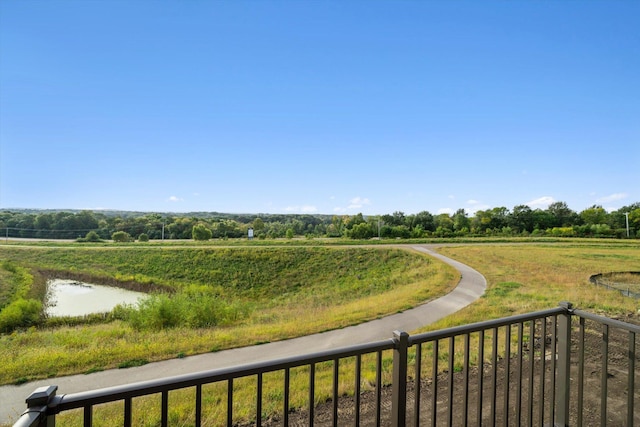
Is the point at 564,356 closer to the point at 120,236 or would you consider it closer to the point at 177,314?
the point at 177,314

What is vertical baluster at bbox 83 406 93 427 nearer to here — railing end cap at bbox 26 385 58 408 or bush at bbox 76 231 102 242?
railing end cap at bbox 26 385 58 408

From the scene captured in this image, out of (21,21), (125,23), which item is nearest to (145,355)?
(21,21)

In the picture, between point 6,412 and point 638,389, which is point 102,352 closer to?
point 6,412

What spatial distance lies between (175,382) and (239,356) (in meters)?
5.90

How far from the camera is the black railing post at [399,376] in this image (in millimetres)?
1615

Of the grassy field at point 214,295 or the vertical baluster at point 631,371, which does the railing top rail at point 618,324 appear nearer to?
the vertical baluster at point 631,371

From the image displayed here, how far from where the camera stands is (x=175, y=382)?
1156 millimetres

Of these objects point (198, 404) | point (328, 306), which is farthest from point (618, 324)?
point (328, 306)

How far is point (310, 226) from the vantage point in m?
54.5

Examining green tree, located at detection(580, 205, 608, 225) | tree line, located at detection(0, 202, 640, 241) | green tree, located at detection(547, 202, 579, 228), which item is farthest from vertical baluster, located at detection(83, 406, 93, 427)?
green tree, located at detection(547, 202, 579, 228)

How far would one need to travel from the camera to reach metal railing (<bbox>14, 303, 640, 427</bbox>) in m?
1.16

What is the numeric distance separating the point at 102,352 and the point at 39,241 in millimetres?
31325

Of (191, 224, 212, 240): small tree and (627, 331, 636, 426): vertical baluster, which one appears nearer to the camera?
(627, 331, 636, 426): vertical baluster

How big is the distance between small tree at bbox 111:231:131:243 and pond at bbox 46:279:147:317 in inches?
354
